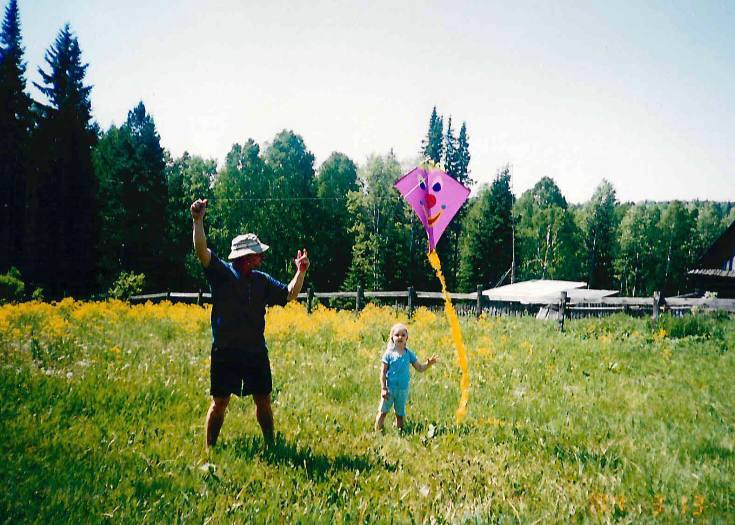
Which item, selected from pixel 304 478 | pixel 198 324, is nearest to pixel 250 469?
pixel 304 478

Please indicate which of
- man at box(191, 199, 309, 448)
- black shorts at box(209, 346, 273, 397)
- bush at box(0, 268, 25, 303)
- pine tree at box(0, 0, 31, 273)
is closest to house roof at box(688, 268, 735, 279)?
man at box(191, 199, 309, 448)

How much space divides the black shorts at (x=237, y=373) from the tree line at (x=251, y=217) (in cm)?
1950

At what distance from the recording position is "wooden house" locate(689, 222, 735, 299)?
2833 cm

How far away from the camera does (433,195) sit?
561 centimetres

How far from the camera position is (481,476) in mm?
3791

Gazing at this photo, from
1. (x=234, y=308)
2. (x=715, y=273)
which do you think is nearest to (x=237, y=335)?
(x=234, y=308)

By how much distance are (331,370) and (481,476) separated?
431cm

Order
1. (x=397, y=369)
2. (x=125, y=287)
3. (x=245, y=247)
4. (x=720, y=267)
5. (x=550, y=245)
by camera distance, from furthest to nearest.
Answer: (x=550, y=245) < (x=720, y=267) < (x=125, y=287) < (x=397, y=369) < (x=245, y=247)

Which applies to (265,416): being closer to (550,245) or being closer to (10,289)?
(10,289)

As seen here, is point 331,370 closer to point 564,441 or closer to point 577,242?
point 564,441

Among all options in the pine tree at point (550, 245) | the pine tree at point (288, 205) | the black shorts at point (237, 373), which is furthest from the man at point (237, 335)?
the pine tree at point (550, 245)

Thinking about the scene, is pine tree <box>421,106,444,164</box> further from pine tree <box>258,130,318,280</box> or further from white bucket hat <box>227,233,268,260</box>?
white bucket hat <box>227,233,268,260</box>

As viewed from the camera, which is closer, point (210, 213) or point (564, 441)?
point (564, 441)

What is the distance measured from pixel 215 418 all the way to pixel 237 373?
1.55 feet
